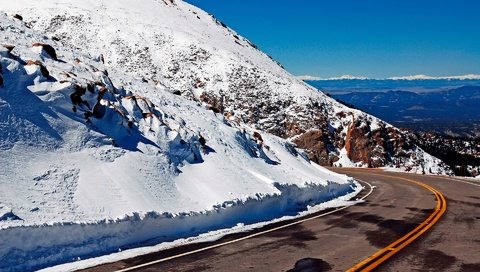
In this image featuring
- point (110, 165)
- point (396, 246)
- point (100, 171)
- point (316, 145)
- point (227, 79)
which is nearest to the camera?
point (396, 246)

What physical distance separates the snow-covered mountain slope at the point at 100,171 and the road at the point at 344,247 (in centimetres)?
139

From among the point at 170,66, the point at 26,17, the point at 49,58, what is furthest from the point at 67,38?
the point at 49,58

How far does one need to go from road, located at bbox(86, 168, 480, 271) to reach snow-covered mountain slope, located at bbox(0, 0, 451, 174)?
36.6 meters

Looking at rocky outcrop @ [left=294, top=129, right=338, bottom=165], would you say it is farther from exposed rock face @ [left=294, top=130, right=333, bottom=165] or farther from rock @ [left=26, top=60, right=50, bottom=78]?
rock @ [left=26, top=60, right=50, bottom=78]

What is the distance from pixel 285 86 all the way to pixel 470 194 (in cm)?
4115

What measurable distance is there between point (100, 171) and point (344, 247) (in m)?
6.81

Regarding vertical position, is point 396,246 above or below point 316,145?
below

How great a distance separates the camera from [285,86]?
6203 centimetres

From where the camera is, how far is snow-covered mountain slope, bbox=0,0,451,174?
54.9m

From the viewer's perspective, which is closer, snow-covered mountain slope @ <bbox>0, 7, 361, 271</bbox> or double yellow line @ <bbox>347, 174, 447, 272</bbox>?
double yellow line @ <bbox>347, 174, 447, 272</bbox>

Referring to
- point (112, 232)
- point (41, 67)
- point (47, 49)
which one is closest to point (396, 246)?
point (112, 232)

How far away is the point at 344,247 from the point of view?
10219 mm

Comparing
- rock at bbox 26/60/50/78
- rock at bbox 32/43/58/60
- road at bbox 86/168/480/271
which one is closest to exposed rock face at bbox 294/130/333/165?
road at bbox 86/168/480/271

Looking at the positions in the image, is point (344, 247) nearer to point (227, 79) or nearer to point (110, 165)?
point (110, 165)
